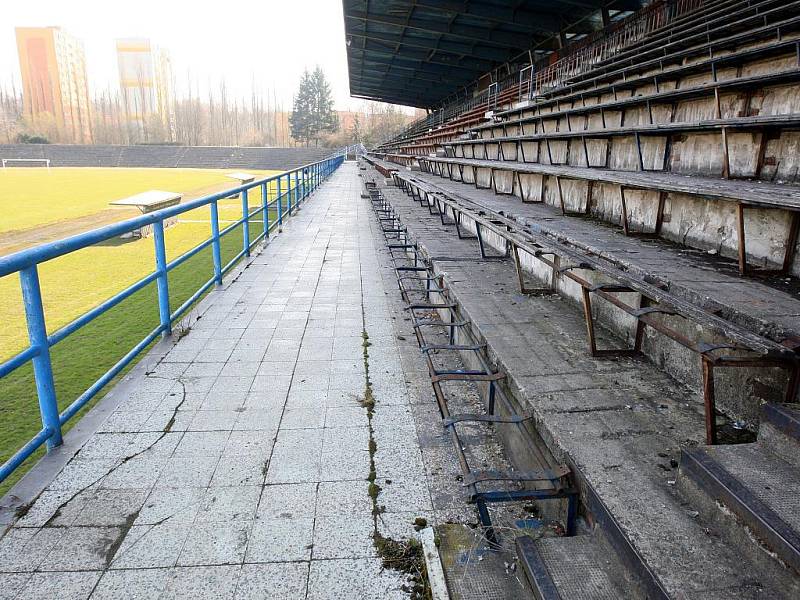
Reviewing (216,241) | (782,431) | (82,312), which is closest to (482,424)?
(782,431)

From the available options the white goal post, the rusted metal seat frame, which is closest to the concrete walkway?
the rusted metal seat frame

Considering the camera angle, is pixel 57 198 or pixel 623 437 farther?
pixel 57 198

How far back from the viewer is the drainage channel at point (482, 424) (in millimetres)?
1770

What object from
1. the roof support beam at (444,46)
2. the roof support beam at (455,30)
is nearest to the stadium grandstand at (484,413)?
the roof support beam at (455,30)

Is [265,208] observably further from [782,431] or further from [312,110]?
[312,110]

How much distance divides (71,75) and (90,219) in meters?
103

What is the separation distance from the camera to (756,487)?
1430 mm

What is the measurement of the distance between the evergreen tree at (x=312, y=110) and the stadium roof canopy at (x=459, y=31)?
44007 millimetres

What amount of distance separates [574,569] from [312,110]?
3122 inches

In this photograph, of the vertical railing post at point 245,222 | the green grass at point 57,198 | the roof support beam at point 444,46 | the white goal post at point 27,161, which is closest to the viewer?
the vertical railing post at point 245,222

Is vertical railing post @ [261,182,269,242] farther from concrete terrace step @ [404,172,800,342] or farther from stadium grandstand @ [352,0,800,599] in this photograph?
concrete terrace step @ [404,172,800,342]

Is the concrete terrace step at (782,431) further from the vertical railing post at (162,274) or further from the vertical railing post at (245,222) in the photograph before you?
the vertical railing post at (245,222)

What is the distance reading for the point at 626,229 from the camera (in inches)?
155

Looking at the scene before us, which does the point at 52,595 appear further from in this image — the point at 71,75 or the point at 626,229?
the point at 71,75
